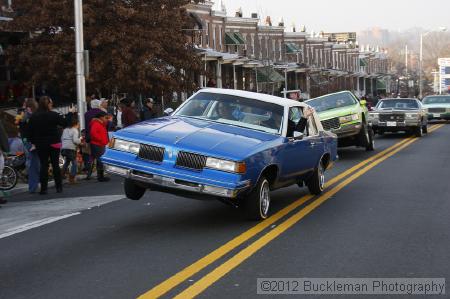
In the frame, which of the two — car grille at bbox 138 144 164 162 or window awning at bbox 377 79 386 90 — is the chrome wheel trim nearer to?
car grille at bbox 138 144 164 162

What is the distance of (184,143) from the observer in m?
8.74

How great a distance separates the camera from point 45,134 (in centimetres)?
1322

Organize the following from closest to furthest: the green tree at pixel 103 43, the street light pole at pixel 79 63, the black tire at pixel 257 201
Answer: the black tire at pixel 257 201 → the street light pole at pixel 79 63 → the green tree at pixel 103 43

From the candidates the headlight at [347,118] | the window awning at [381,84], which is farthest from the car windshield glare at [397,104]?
the window awning at [381,84]

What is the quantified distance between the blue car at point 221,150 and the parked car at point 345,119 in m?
8.88

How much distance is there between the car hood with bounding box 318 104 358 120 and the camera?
20016 mm

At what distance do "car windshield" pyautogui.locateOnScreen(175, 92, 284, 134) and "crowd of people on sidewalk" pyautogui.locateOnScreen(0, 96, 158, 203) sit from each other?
3.51 metres

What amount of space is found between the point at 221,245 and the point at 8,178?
8.02m

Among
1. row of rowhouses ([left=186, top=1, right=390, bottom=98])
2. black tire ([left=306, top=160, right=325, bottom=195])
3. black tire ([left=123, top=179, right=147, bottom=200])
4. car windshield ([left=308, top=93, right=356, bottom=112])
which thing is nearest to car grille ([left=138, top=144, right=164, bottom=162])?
black tire ([left=123, top=179, right=147, bottom=200])

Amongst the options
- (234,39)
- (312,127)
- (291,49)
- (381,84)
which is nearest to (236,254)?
(312,127)

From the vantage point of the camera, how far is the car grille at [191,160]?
8594 millimetres

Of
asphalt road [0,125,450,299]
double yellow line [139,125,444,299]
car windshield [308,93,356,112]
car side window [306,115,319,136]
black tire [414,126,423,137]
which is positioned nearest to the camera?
double yellow line [139,125,444,299]

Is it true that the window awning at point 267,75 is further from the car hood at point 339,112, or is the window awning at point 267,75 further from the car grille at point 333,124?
the car grille at point 333,124

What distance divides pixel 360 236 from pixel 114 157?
3.19 metres
